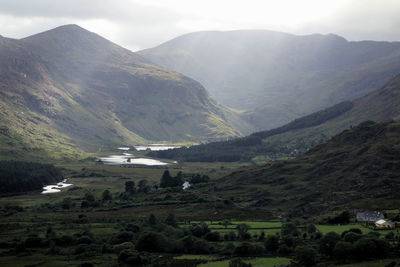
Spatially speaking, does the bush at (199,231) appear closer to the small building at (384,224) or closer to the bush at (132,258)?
the bush at (132,258)

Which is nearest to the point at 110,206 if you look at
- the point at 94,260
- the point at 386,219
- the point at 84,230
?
the point at 84,230

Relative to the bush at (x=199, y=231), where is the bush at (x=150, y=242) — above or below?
below

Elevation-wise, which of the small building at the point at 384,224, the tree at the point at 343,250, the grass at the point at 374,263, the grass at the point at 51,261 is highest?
the small building at the point at 384,224

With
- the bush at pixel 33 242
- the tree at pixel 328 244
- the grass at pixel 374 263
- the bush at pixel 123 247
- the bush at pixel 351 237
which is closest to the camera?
the grass at pixel 374 263

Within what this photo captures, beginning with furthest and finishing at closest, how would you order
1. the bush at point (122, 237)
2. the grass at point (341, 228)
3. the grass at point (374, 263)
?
the bush at point (122, 237) → the grass at point (341, 228) → the grass at point (374, 263)

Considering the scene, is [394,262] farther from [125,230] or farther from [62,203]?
[62,203]

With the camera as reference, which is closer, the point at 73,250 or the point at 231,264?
the point at 231,264

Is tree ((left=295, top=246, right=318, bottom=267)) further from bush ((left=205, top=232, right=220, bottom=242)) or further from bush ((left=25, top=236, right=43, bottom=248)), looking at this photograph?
bush ((left=25, top=236, right=43, bottom=248))

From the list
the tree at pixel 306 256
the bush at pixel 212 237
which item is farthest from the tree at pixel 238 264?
the bush at pixel 212 237
